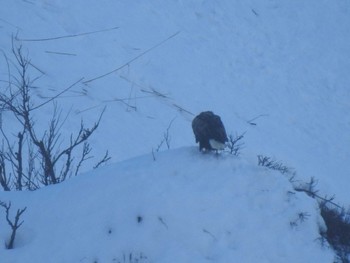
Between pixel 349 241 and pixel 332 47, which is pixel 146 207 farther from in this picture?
pixel 332 47

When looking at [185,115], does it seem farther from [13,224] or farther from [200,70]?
[13,224]

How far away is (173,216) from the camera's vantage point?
3197 millimetres

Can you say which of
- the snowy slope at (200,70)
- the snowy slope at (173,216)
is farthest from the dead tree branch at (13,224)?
the snowy slope at (200,70)

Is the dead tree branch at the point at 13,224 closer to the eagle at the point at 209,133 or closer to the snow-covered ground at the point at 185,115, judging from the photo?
the snow-covered ground at the point at 185,115

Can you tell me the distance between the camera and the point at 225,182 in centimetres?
346

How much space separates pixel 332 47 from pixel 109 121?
591 cm

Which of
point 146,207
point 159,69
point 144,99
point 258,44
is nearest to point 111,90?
point 144,99

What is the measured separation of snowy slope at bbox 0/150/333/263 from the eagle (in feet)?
0.29

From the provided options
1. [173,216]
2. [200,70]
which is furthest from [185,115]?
[173,216]

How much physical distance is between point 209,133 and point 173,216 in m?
0.72

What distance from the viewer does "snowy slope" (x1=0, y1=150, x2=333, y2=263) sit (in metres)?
3.09

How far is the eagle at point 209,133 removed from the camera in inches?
143

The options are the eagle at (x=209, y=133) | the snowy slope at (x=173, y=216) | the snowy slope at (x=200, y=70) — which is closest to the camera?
the snowy slope at (x=173, y=216)

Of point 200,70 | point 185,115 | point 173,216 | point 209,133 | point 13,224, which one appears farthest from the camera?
point 200,70
